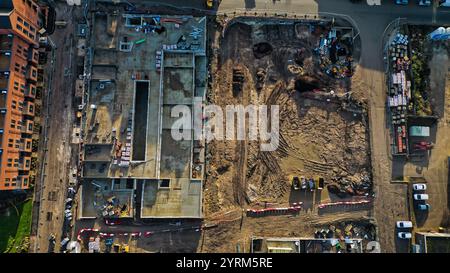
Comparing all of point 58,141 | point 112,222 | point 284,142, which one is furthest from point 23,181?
point 284,142

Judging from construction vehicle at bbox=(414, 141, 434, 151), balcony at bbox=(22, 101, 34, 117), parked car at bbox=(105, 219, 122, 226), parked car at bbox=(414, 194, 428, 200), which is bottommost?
parked car at bbox=(105, 219, 122, 226)

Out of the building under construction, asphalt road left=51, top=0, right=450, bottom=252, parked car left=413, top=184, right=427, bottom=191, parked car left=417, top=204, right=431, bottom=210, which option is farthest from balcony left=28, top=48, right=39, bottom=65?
parked car left=417, top=204, right=431, bottom=210

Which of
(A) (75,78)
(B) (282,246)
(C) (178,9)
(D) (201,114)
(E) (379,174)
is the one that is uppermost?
(C) (178,9)

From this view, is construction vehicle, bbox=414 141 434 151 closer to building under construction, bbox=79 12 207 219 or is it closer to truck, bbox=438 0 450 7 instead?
truck, bbox=438 0 450 7

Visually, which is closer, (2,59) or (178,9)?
(2,59)
